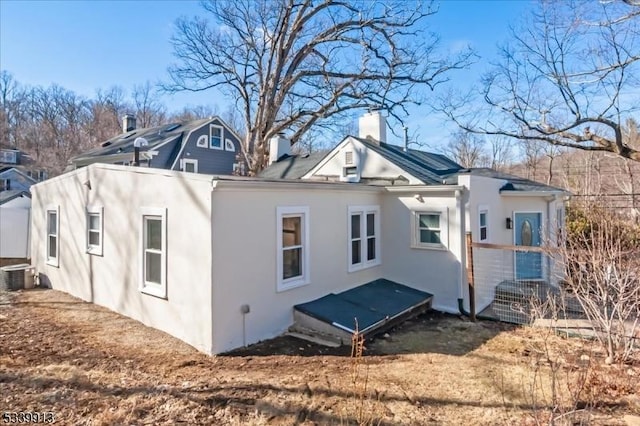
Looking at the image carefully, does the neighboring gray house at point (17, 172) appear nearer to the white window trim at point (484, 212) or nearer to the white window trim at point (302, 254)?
the white window trim at point (302, 254)

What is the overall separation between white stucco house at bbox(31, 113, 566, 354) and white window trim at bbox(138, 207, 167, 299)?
0.03 meters

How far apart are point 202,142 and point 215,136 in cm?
117

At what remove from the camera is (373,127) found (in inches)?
490

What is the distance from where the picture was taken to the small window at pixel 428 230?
8836mm

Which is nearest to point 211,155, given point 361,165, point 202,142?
point 202,142

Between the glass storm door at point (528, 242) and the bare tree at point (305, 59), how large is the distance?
9.83 metres

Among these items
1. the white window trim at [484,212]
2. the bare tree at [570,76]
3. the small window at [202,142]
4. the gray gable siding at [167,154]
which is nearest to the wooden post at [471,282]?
the white window trim at [484,212]

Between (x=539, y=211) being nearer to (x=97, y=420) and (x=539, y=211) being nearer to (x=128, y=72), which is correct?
(x=97, y=420)

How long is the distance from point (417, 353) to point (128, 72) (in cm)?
1843

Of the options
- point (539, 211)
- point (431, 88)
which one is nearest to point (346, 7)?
point (431, 88)

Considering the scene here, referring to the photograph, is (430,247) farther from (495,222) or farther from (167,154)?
(167,154)

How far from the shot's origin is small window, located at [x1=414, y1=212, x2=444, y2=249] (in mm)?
8836

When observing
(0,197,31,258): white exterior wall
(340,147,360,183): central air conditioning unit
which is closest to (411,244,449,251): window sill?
(340,147,360,183): central air conditioning unit

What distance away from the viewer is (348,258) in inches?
334
